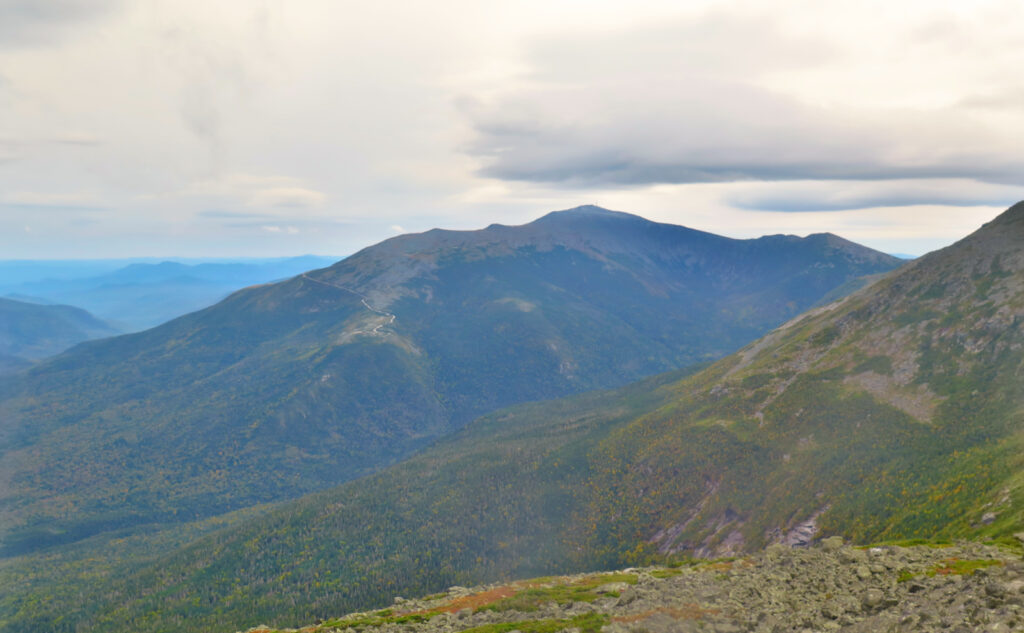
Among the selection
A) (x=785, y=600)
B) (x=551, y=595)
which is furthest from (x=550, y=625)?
(x=785, y=600)

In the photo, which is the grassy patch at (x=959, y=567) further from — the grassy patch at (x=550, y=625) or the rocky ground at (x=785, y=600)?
the grassy patch at (x=550, y=625)

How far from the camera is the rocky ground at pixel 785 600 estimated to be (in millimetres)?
49719

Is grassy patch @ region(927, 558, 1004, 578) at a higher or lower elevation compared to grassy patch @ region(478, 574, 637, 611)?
higher

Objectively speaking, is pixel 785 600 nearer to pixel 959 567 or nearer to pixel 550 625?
pixel 959 567

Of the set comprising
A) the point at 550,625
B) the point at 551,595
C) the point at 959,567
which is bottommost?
the point at 551,595

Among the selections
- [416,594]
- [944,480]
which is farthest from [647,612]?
[416,594]

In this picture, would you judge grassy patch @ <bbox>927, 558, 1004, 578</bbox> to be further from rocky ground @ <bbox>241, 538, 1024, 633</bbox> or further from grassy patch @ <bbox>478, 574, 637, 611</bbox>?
grassy patch @ <bbox>478, 574, 637, 611</bbox>

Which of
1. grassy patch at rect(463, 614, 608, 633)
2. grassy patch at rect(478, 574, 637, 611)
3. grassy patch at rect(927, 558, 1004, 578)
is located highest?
grassy patch at rect(927, 558, 1004, 578)

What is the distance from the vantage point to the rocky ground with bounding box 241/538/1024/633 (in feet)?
163

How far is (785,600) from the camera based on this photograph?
6500cm

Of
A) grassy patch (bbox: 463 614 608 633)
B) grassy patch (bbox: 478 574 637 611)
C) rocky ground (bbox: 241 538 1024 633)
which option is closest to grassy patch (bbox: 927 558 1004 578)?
rocky ground (bbox: 241 538 1024 633)

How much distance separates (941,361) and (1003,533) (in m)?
128

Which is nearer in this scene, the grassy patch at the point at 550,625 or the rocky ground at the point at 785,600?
the rocky ground at the point at 785,600

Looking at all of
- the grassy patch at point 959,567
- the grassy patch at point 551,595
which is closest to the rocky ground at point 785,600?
the grassy patch at point 959,567
